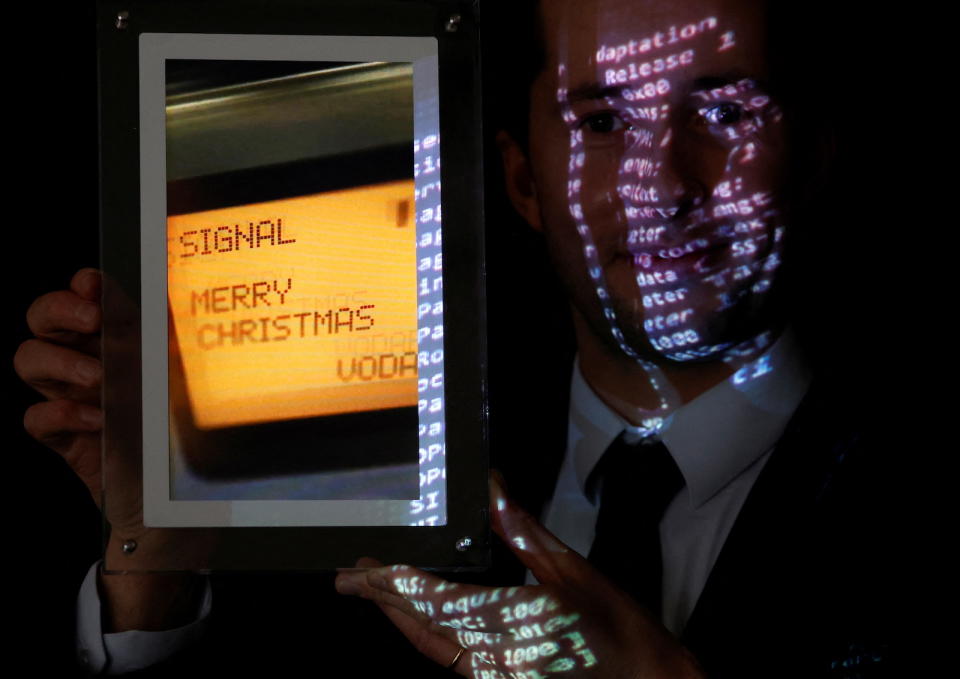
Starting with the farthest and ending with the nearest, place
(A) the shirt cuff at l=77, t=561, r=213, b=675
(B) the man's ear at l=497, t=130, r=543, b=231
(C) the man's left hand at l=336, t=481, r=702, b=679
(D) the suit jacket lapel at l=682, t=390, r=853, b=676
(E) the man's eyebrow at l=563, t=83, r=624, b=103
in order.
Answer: (B) the man's ear at l=497, t=130, r=543, b=231 < (A) the shirt cuff at l=77, t=561, r=213, b=675 < (E) the man's eyebrow at l=563, t=83, r=624, b=103 < (D) the suit jacket lapel at l=682, t=390, r=853, b=676 < (C) the man's left hand at l=336, t=481, r=702, b=679

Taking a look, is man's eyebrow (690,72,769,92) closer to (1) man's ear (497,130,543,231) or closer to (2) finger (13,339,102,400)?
(1) man's ear (497,130,543,231)

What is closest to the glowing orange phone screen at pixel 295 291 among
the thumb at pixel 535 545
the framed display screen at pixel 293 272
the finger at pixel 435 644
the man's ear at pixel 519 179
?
the framed display screen at pixel 293 272

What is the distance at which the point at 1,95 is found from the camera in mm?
1621

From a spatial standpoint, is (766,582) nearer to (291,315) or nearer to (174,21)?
(291,315)

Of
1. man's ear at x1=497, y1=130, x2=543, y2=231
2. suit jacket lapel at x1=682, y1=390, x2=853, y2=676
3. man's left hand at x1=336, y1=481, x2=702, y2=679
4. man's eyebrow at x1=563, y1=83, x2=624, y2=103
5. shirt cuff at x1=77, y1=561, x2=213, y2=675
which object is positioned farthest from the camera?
man's ear at x1=497, y1=130, x2=543, y2=231

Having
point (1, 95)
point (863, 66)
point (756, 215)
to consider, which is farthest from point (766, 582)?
point (1, 95)

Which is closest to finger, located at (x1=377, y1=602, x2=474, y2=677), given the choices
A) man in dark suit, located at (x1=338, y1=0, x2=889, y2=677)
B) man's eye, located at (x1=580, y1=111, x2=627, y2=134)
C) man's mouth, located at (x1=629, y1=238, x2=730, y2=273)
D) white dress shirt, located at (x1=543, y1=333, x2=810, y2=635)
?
man in dark suit, located at (x1=338, y1=0, x2=889, y2=677)

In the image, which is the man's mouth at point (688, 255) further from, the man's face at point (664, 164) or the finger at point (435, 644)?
the finger at point (435, 644)

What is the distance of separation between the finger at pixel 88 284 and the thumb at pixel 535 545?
2.24 ft

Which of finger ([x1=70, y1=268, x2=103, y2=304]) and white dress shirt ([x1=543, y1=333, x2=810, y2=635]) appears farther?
white dress shirt ([x1=543, y1=333, x2=810, y2=635])

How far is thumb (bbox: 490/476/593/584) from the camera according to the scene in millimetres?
1152

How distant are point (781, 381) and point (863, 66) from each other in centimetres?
56

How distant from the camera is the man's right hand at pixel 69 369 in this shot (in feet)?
4.41

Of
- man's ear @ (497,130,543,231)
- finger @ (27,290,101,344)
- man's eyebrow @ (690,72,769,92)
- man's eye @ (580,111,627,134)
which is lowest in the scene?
finger @ (27,290,101,344)
